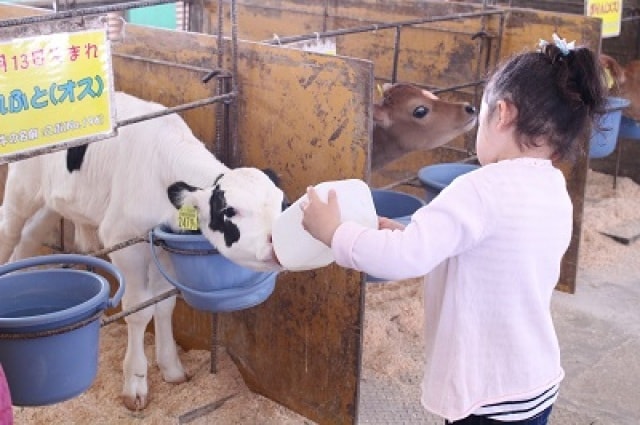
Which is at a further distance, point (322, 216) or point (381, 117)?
point (381, 117)

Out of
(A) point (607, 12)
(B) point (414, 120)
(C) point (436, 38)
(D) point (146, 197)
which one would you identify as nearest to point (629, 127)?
(A) point (607, 12)

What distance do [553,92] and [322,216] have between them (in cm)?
58

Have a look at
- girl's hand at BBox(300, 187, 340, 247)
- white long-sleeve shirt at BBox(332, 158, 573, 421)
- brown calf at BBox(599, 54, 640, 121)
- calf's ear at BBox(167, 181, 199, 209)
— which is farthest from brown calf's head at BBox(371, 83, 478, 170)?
girl's hand at BBox(300, 187, 340, 247)

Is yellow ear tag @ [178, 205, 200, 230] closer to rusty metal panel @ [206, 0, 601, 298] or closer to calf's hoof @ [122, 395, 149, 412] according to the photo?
calf's hoof @ [122, 395, 149, 412]

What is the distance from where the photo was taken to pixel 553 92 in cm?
188

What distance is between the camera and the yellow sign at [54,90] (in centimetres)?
236

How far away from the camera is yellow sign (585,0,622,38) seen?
497 cm

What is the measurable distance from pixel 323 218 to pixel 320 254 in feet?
1.03

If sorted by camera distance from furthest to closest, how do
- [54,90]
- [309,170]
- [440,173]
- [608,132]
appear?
1. [608,132]
2. [440,173]
3. [309,170]
4. [54,90]

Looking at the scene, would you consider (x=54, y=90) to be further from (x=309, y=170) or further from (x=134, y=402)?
(x=134, y=402)

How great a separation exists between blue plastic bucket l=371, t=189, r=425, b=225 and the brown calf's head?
2.21 ft

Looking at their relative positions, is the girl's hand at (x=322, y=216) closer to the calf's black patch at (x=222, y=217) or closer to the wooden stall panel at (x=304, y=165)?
the calf's black patch at (x=222, y=217)

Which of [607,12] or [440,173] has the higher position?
[607,12]

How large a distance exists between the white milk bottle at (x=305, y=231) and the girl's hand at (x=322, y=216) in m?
0.06
